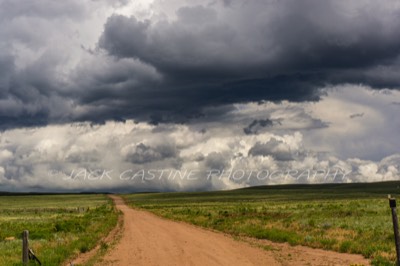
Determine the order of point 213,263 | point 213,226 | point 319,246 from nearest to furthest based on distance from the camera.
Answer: point 213,263, point 319,246, point 213,226

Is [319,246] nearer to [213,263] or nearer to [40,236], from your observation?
[213,263]

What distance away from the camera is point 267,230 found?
33344 mm

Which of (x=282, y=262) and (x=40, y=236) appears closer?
(x=282, y=262)

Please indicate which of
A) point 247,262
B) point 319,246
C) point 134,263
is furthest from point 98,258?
point 319,246

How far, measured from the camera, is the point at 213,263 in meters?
20.0

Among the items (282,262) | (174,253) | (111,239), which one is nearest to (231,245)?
(174,253)

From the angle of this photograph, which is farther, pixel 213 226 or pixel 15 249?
pixel 213 226

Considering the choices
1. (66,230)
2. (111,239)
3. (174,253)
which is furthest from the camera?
(66,230)

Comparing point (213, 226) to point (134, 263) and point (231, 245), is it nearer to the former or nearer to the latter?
point (231, 245)

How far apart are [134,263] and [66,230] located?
17.9m

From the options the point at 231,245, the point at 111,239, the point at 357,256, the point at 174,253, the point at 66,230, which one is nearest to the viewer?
the point at 357,256

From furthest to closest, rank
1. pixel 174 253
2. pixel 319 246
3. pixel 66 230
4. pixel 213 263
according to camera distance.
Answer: pixel 66 230 < pixel 319 246 < pixel 174 253 < pixel 213 263

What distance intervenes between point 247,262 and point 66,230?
68.4ft

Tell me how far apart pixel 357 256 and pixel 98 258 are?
12.2 metres
